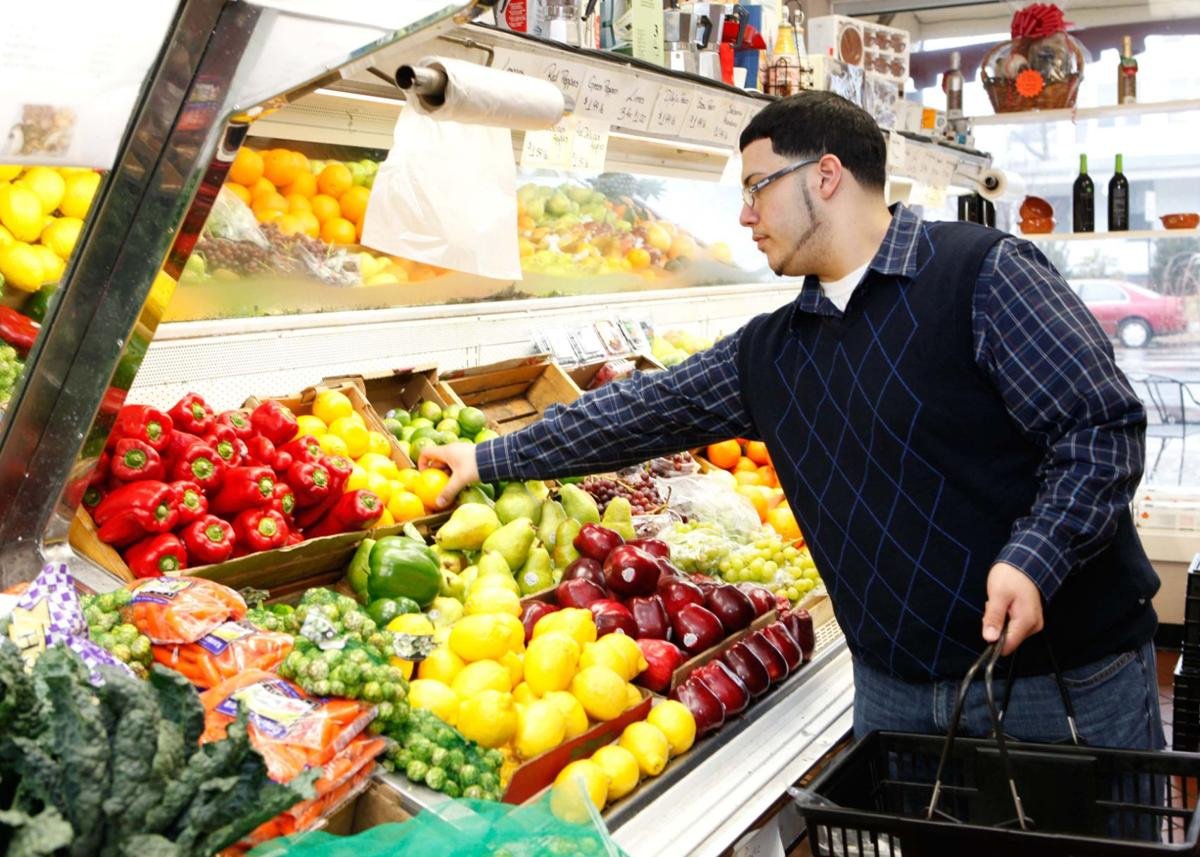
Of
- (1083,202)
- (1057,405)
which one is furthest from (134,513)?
(1083,202)

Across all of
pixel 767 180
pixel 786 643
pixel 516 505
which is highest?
pixel 767 180

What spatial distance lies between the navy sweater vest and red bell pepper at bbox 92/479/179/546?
1.41 meters

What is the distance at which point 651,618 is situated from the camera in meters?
3.03

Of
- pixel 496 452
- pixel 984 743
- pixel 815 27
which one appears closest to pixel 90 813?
pixel 984 743

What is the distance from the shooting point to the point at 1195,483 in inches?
304

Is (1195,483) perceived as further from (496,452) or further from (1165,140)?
(496,452)

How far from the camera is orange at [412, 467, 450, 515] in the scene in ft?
11.0

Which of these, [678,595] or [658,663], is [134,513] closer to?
[658,663]

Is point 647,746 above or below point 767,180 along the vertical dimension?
below

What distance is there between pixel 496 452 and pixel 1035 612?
153cm

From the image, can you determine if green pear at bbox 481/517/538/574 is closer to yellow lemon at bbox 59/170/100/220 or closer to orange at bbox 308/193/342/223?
orange at bbox 308/193/342/223

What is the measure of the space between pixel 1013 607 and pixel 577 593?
127cm

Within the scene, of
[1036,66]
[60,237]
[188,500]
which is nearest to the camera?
[188,500]

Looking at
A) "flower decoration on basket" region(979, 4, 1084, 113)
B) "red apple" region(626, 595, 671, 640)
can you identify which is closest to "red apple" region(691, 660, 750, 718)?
"red apple" region(626, 595, 671, 640)
